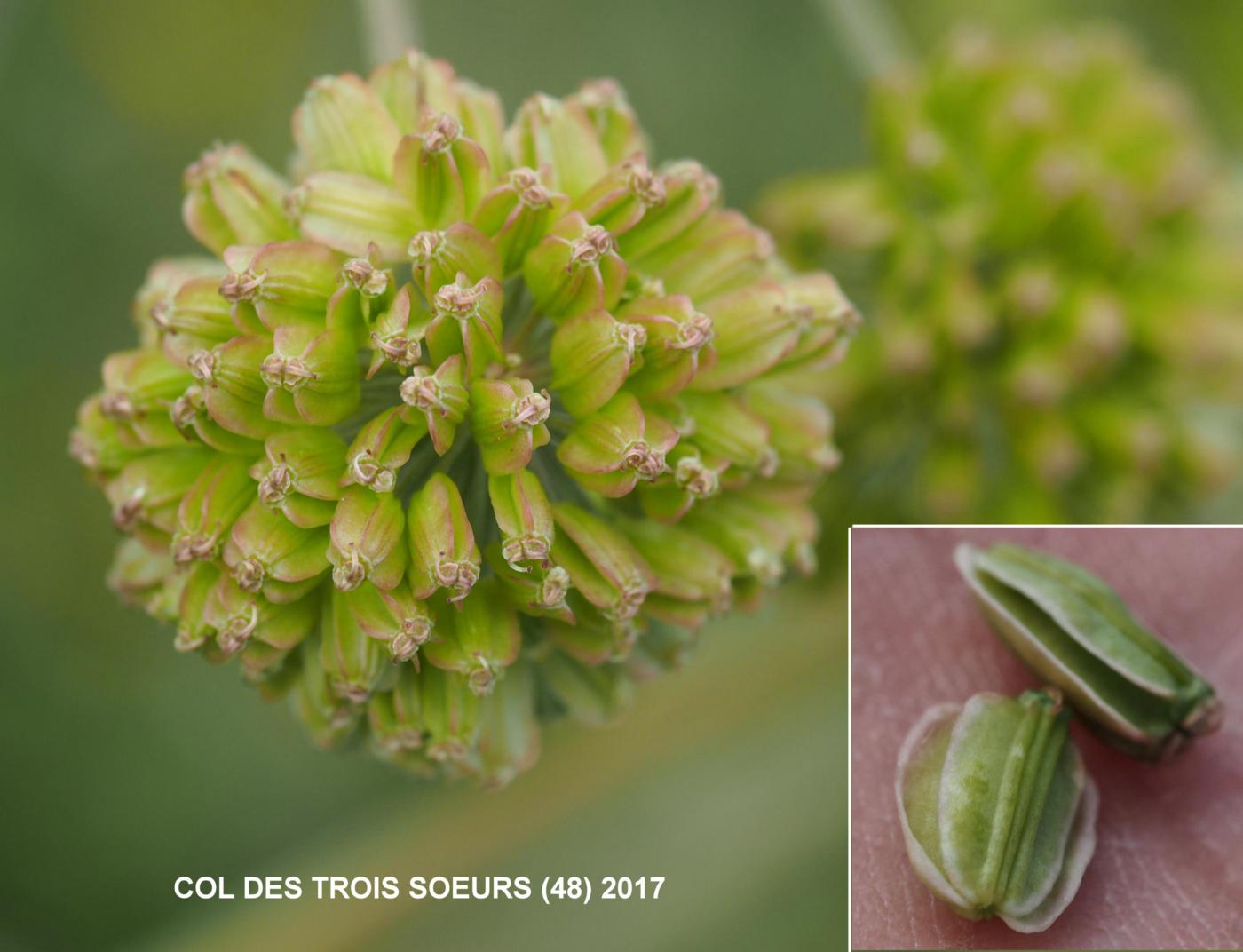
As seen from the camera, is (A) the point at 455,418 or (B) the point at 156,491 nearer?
(A) the point at 455,418

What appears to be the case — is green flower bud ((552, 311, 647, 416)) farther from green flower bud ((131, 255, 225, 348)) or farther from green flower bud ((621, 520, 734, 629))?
green flower bud ((131, 255, 225, 348))

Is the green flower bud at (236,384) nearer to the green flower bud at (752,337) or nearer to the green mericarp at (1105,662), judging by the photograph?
the green flower bud at (752,337)

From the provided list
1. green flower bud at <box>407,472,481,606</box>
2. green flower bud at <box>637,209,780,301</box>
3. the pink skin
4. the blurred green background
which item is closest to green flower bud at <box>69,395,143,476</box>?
green flower bud at <box>407,472,481,606</box>

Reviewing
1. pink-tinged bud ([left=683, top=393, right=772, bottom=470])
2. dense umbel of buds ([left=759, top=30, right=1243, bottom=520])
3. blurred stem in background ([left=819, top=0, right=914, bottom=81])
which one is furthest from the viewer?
blurred stem in background ([left=819, top=0, right=914, bottom=81])

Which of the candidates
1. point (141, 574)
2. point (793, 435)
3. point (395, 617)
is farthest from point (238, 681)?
point (793, 435)

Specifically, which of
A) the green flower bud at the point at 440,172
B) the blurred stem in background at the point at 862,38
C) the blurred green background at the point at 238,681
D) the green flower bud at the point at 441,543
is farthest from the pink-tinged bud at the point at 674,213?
the blurred green background at the point at 238,681

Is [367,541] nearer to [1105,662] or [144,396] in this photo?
[144,396]
